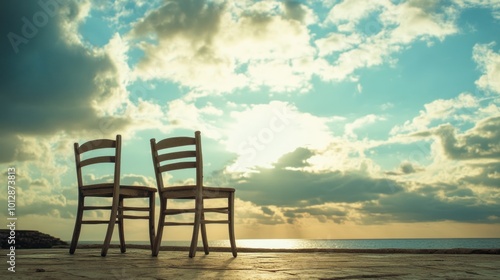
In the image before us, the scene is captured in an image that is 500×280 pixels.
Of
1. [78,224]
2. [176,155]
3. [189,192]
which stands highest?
[176,155]

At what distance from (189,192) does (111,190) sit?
795 mm

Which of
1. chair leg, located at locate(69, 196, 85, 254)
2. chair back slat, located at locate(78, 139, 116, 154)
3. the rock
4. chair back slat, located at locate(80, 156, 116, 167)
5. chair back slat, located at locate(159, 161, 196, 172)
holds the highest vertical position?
chair back slat, located at locate(78, 139, 116, 154)

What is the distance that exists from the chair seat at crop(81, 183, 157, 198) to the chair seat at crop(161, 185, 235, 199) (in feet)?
1.24

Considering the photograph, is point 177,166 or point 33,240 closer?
point 177,166

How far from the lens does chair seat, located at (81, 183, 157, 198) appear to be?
458cm

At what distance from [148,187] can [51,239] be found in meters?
4.07

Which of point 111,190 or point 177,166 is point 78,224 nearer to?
point 111,190

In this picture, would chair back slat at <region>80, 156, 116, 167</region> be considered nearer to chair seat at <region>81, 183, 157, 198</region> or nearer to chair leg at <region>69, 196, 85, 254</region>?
chair seat at <region>81, 183, 157, 198</region>

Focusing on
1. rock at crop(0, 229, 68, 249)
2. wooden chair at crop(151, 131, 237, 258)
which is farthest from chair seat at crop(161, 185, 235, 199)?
rock at crop(0, 229, 68, 249)

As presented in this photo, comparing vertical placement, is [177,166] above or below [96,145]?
below

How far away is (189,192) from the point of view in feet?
14.4

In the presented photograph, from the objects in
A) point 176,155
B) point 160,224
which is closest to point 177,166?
point 176,155

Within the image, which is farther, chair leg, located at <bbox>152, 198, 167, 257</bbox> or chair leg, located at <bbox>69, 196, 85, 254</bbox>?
chair leg, located at <bbox>69, 196, 85, 254</bbox>

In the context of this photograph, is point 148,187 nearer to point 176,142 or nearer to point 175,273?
point 176,142
